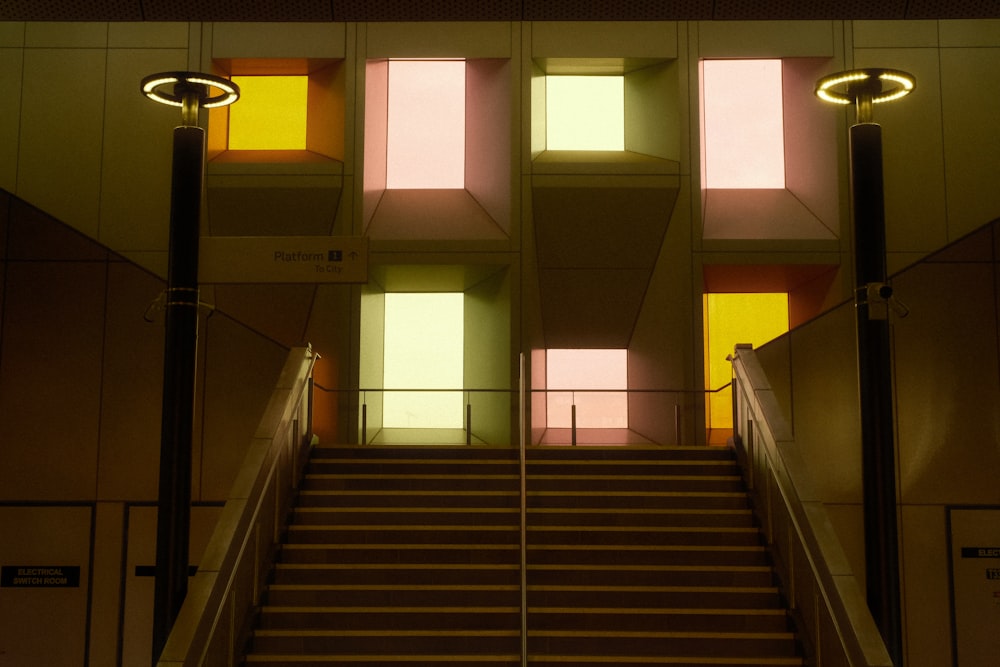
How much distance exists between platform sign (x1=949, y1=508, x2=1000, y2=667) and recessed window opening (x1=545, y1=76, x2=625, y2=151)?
7.73 meters

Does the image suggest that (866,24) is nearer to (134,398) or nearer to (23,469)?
(134,398)

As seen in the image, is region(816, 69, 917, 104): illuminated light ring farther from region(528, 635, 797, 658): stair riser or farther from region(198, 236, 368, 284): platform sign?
region(528, 635, 797, 658): stair riser

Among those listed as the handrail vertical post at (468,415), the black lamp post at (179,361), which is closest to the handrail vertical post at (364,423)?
the handrail vertical post at (468,415)

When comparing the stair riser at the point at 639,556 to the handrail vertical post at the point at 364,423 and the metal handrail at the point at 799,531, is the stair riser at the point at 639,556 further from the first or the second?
the handrail vertical post at the point at 364,423

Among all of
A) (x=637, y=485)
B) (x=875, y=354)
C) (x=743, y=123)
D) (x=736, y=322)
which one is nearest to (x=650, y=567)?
(x=637, y=485)

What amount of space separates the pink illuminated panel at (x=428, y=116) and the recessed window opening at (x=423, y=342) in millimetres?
2125

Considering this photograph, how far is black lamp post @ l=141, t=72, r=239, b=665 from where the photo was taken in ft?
20.1

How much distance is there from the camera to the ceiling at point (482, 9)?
5383 millimetres

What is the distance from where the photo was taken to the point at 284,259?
257 inches

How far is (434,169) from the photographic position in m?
15.6

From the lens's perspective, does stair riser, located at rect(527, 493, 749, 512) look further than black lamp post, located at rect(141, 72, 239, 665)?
Yes

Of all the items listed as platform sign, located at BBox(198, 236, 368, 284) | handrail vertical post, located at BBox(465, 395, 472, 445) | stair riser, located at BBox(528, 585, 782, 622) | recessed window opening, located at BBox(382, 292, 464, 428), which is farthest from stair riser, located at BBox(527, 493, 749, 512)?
recessed window opening, located at BBox(382, 292, 464, 428)

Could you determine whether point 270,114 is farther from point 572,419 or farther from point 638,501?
point 638,501

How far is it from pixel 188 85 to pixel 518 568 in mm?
4450
